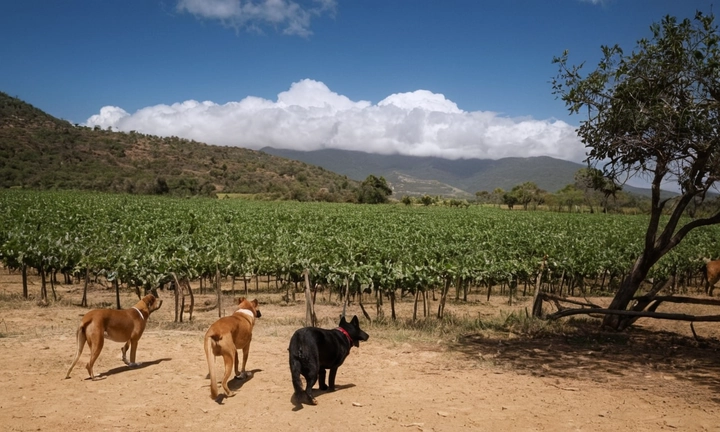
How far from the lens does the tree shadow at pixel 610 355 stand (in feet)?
25.9

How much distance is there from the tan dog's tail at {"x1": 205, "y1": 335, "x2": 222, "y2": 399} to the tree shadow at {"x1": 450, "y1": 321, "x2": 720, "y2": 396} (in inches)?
211

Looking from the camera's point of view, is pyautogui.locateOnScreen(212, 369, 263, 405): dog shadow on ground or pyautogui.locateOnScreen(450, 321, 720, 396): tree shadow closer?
pyautogui.locateOnScreen(212, 369, 263, 405): dog shadow on ground

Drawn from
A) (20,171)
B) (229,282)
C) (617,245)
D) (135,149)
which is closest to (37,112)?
(135,149)

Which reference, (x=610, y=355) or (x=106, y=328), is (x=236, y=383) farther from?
(x=610, y=355)

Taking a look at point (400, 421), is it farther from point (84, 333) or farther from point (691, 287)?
point (691, 287)

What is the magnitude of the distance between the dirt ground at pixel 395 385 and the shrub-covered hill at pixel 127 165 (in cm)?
7315

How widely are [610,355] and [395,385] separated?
16.8 ft

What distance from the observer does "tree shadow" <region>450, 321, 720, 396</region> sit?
7.89m

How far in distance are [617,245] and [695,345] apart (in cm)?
1491

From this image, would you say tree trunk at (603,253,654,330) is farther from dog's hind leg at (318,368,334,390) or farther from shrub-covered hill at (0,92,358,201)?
shrub-covered hill at (0,92,358,201)

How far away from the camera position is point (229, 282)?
2098 cm

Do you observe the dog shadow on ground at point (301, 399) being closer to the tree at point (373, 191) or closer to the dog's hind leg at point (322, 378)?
the dog's hind leg at point (322, 378)

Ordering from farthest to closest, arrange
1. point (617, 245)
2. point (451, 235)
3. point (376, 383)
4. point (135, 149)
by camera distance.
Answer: point (135, 149)
point (451, 235)
point (617, 245)
point (376, 383)

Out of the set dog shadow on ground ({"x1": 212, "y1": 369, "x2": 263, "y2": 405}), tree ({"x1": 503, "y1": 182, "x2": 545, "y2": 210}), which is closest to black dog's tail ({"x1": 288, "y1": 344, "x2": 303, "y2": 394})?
dog shadow on ground ({"x1": 212, "y1": 369, "x2": 263, "y2": 405})
